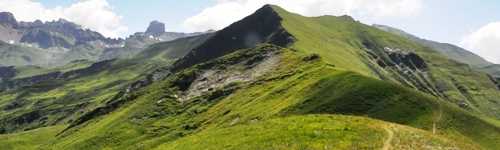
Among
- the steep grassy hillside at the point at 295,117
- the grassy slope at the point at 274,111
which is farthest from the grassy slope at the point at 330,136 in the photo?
the grassy slope at the point at 274,111

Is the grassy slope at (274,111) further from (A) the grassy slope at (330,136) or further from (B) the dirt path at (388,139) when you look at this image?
(A) the grassy slope at (330,136)

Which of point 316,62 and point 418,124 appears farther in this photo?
point 316,62

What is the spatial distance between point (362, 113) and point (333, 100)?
11003 mm

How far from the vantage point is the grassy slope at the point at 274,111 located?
356 feet

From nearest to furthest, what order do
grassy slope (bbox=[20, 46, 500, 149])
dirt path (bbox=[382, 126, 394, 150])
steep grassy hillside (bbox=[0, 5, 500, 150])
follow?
1. dirt path (bbox=[382, 126, 394, 150])
2. steep grassy hillside (bbox=[0, 5, 500, 150])
3. grassy slope (bbox=[20, 46, 500, 149])

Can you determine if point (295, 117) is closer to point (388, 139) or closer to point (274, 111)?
point (388, 139)

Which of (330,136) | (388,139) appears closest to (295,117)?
(330,136)

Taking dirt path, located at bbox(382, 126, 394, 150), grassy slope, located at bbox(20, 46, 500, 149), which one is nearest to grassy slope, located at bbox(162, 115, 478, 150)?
dirt path, located at bbox(382, 126, 394, 150)

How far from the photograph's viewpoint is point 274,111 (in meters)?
127

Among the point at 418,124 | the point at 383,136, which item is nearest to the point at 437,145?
the point at 383,136

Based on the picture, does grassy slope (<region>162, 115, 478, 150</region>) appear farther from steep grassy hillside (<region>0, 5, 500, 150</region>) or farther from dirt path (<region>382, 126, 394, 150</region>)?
steep grassy hillside (<region>0, 5, 500, 150</region>)

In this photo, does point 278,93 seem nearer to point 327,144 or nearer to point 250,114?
point 250,114

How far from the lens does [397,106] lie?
112m

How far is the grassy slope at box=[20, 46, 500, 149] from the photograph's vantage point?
108m
